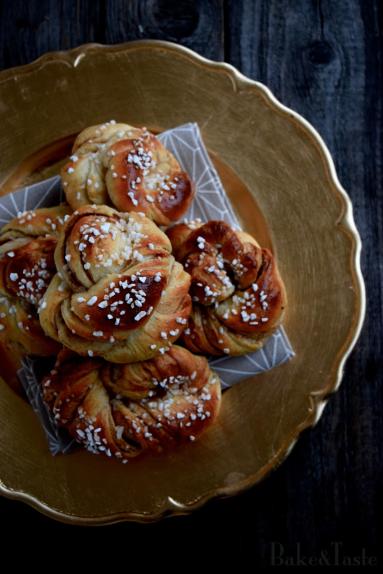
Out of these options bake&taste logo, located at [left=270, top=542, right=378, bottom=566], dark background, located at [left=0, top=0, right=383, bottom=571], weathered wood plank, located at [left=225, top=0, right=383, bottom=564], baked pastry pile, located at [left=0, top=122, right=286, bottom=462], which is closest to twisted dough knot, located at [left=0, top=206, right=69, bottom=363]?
baked pastry pile, located at [left=0, top=122, right=286, bottom=462]

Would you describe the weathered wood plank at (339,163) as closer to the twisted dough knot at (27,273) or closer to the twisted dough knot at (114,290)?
the twisted dough knot at (114,290)

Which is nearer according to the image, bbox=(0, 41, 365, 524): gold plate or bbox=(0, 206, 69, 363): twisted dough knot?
bbox=(0, 206, 69, 363): twisted dough knot

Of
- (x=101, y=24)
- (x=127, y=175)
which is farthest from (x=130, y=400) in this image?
(x=101, y=24)

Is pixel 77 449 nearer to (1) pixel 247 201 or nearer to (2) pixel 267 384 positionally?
(2) pixel 267 384

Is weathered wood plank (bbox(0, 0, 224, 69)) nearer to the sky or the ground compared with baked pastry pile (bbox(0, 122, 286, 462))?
nearer to the sky

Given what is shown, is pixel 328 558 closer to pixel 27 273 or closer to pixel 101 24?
pixel 27 273

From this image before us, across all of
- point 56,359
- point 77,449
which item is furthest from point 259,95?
point 77,449

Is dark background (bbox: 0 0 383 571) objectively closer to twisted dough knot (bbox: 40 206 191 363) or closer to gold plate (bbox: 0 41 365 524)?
gold plate (bbox: 0 41 365 524)
